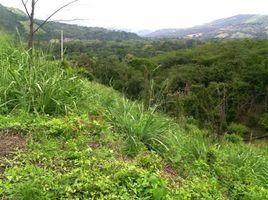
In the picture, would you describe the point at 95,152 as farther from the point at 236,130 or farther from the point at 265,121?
the point at 265,121

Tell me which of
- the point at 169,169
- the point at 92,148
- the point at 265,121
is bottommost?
the point at 265,121

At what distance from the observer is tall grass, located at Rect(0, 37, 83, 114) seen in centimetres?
442

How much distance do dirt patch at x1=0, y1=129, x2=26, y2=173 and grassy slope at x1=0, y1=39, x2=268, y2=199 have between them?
0.02 metres

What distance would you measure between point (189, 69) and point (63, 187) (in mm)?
35211

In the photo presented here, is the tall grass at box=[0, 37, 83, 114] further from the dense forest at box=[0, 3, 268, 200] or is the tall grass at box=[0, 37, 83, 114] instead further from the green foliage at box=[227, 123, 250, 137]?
the green foliage at box=[227, 123, 250, 137]

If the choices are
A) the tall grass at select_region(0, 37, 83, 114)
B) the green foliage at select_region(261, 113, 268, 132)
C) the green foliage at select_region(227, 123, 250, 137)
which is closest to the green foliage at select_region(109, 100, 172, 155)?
the tall grass at select_region(0, 37, 83, 114)

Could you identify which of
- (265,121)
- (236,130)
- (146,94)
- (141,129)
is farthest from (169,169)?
(265,121)

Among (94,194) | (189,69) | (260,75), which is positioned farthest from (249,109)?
(94,194)

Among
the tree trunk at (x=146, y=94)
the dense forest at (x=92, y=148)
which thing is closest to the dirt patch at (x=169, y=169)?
the dense forest at (x=92, y=148)

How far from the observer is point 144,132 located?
422cm

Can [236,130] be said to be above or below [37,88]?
below

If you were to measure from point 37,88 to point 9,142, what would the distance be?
43.9 inches

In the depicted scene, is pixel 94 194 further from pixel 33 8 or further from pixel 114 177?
pixel 33 8

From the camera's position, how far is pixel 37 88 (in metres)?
4.49
